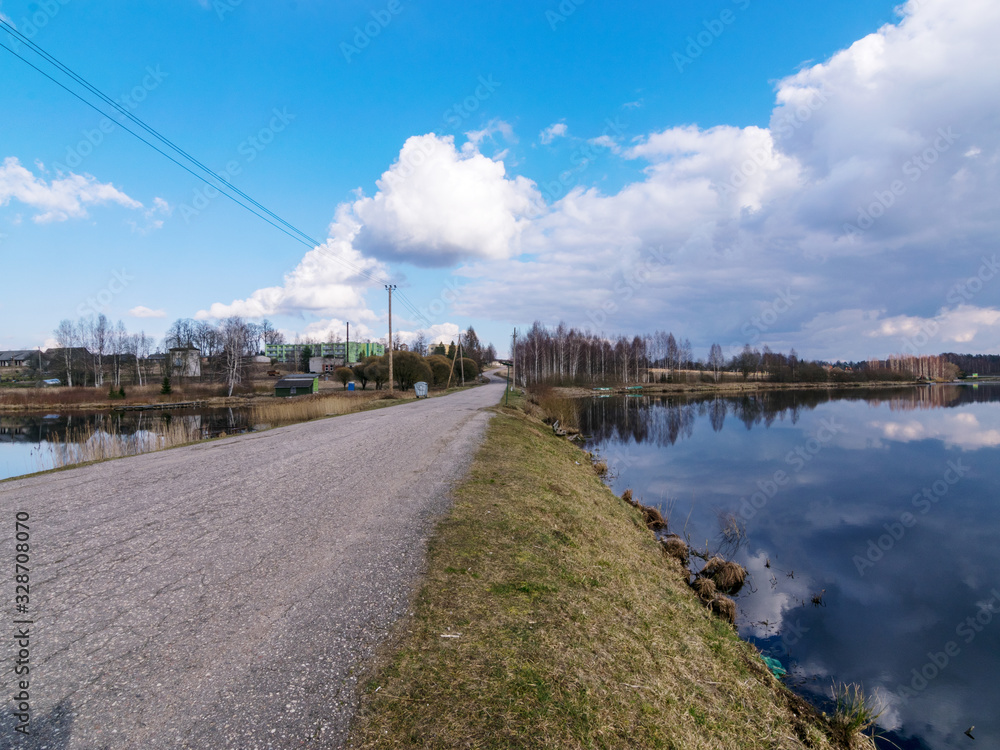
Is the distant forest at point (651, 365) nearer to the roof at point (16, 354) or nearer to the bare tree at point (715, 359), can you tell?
the bare tree at point (715, 359)

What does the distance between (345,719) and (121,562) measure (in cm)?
347

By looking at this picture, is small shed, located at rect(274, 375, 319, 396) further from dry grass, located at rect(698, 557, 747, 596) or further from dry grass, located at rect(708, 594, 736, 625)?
dry grass, located at rect(708, 594, 736, 625)

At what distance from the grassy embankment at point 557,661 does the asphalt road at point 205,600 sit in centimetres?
34

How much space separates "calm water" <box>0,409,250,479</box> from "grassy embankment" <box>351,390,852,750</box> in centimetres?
1462

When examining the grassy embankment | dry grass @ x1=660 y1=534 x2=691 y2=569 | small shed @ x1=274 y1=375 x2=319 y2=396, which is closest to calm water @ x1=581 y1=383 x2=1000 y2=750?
dry grass @ x1=660 y1=534 x2=691 y2=569

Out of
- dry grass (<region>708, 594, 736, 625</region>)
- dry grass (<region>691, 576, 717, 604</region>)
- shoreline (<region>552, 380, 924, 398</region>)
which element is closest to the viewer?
dry grass (<region>708, 594, 736, 625</region>)

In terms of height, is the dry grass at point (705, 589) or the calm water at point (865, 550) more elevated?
the dry grass at point (705, 589)

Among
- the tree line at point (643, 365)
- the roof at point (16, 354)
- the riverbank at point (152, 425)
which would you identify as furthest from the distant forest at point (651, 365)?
the roof at point (16, 354)

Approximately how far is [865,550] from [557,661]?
11.2 metres

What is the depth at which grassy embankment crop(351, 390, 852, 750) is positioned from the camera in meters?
2.99

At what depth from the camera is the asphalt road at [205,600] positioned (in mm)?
2777

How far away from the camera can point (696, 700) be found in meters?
3.89

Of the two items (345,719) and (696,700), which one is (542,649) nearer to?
(696,700)

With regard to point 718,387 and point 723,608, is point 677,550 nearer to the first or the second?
point 723,608
